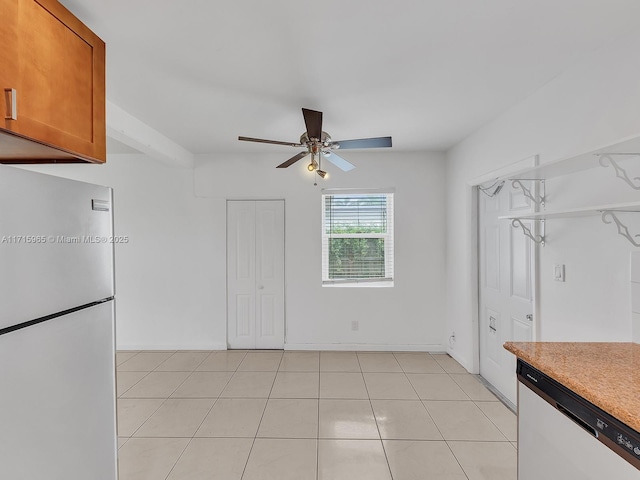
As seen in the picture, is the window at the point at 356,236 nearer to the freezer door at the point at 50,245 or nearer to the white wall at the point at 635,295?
the white wall at the point at 635,295

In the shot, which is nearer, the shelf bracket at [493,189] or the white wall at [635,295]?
the white wall at [635,295]

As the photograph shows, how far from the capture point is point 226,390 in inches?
126

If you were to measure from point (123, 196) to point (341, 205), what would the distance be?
2.82 m

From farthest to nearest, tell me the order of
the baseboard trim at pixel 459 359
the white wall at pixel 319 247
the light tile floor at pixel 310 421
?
the white wall at pixel 319 247 → the baseboard trim at pixel 459 359 → the light tile floor at pixel 310 421

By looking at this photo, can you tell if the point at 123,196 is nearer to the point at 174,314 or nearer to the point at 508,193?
the point at 174,314

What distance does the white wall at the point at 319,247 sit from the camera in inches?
167

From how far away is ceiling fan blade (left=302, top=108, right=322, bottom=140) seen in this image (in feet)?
7.36

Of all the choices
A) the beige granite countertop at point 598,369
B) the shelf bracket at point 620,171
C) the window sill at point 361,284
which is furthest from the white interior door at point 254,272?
the shelf bracket at point 620,171

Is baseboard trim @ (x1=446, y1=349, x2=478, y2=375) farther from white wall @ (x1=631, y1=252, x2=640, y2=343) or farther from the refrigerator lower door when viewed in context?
the refrigerator lower door

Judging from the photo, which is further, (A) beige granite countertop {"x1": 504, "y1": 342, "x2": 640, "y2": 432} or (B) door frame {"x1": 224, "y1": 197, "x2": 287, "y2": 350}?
(B) door frame {"x1": 224, "y1": 197, "x2": 287, "y2": 350}

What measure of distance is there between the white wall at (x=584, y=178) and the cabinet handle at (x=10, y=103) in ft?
7.88

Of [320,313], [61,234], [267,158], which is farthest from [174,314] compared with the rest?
[61,234]

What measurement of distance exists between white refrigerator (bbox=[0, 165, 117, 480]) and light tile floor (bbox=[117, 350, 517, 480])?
97cm

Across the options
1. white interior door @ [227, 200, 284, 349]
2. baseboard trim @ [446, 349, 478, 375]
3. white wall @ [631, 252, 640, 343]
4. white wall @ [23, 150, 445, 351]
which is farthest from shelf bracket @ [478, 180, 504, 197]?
white interior door @ [227, 200, 284, 349]
